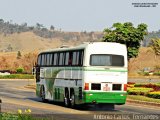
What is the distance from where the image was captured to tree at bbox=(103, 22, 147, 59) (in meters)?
61.0

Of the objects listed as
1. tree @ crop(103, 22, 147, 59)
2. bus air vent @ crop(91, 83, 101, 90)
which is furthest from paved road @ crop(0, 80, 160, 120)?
tree @ crop(103, 22, 147, 59)

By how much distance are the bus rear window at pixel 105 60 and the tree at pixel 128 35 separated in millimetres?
31291

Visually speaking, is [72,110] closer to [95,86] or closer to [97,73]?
[95,86]

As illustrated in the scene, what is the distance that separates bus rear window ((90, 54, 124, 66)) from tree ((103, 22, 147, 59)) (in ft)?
103

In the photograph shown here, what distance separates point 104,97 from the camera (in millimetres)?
28688

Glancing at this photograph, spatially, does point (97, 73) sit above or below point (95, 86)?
above

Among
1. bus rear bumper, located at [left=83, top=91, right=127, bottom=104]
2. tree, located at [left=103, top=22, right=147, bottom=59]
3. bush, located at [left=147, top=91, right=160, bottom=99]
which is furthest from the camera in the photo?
tree, located at [left=103, top=22, right=147, bottom=59]

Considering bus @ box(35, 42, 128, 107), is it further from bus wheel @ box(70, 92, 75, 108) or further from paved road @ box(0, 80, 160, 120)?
paved road @ box(0, 80, 160, 120)

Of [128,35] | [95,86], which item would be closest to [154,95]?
[95,86]

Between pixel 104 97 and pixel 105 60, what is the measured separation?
191 centimetres

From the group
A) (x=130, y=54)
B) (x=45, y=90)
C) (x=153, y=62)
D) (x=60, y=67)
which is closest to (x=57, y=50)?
(x=60, y=67)

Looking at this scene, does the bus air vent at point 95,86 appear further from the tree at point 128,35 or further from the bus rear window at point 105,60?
the tree at point 128,35

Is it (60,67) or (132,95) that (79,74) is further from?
(132,95)

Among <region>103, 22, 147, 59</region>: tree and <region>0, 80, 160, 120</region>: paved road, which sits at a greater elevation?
<region>103, 22, 147, 59</region>: tree
